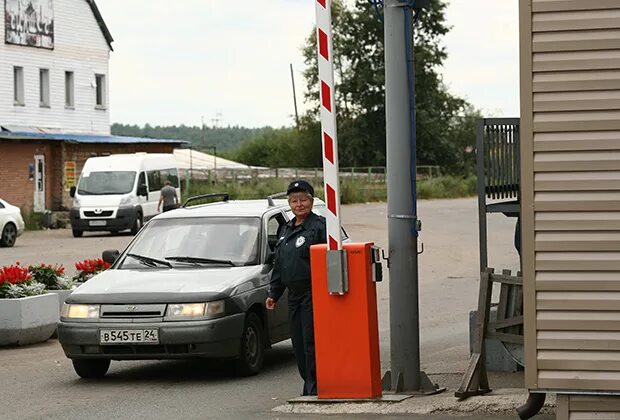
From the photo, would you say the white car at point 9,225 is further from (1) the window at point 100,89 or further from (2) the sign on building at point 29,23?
(1) the window at point 100,89

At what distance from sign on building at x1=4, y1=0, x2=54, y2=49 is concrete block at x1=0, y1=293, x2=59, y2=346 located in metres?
42.1

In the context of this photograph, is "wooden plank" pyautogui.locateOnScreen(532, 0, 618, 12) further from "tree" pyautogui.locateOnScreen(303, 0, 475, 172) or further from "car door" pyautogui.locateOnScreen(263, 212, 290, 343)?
"tree" pyautogui.locateOnScreen(303, 0, 475, 172)

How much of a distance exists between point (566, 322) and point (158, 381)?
18.5 ft

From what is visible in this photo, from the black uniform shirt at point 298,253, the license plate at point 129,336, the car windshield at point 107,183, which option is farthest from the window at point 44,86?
the black uniform shirt at point 298,253

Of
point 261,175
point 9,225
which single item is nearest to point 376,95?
A: point 261,175

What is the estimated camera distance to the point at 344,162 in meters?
106

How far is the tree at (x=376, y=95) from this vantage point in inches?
4102

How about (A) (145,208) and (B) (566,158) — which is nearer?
(B) (566,158)

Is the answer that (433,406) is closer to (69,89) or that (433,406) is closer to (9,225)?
(9,225)

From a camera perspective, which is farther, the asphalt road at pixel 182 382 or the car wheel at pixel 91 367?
the car wheel at pixel 91 367

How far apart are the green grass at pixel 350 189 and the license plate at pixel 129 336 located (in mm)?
46389

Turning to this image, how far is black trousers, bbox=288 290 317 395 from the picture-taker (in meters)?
11.3

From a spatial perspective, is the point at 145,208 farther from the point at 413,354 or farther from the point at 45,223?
Answer: the point at 413,354

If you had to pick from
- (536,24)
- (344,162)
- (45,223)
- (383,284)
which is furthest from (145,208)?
(344,162)
